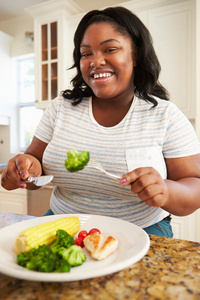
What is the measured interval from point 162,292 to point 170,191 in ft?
1.28

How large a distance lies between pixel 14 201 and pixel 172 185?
2259mm

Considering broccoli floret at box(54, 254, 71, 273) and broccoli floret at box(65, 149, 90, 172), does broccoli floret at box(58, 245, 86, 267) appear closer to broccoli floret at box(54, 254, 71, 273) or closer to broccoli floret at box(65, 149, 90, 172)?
broccoli floret at box(54, 254, 71, 273)

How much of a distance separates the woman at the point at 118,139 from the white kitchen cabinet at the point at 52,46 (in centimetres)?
167

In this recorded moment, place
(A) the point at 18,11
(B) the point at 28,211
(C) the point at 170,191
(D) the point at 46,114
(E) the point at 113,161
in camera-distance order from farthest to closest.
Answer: (A) the point at 18,11
(B) the point at 28,211
(D) the point at 46,114
(E) the point at 113,161
(C) the point at 170,191

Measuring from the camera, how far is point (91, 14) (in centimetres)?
106

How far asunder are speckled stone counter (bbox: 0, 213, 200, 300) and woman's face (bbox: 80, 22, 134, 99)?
680 mm

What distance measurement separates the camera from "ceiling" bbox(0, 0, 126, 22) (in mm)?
2938

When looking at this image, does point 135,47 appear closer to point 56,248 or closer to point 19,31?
point 56,248

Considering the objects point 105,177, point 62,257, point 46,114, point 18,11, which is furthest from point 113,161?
point 18,11

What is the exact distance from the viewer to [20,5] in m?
3.24

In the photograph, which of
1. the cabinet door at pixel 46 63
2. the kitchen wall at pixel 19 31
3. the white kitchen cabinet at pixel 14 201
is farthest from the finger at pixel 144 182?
the kitchen wall at pixel 19 31

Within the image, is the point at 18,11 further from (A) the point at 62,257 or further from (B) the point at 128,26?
(A) the point at 62,257

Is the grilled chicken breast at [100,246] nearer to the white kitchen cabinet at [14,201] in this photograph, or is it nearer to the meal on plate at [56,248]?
the meal on plate at [56,248]

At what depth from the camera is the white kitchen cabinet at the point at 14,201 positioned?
264cm
